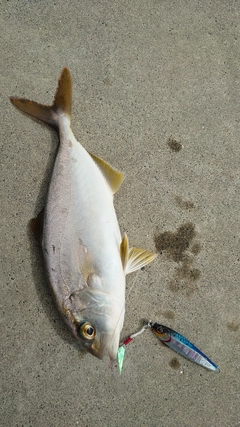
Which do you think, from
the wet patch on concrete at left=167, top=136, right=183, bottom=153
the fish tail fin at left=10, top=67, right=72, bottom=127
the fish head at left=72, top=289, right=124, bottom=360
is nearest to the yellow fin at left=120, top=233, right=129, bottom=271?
the fish head at left=72, top=289, right=124, bottom=360

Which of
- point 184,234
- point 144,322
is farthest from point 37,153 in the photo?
point 144,322

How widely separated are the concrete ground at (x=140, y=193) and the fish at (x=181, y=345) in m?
0.07

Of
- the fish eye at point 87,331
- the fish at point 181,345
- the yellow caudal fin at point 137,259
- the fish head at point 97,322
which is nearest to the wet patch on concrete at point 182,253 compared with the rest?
the yellow caudal fin at point 137,259

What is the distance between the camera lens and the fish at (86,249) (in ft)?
7.95

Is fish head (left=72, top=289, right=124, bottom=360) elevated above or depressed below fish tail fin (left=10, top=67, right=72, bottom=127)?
below

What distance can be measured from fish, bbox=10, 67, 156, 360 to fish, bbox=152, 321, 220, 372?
434 mm

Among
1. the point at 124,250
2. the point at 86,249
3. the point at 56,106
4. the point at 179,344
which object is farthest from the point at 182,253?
the point at 56,106

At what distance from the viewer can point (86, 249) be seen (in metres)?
2.51

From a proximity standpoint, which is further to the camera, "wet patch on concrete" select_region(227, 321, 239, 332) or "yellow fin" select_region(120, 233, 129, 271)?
"wet patch on concrete" select_region(227, 321, 239, 332)

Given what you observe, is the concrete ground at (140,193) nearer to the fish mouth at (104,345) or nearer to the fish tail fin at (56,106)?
the fish tail fin at (56,106)

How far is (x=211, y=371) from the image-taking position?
9.27 ft

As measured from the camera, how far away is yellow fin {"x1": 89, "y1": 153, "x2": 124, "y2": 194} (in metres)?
2.78

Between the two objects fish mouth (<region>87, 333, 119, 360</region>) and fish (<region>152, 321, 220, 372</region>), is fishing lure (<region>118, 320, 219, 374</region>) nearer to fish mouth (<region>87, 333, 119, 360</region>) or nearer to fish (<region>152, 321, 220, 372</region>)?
fish (<region>152, 321, 220, 372</region>)

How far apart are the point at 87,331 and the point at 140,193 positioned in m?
1.17
